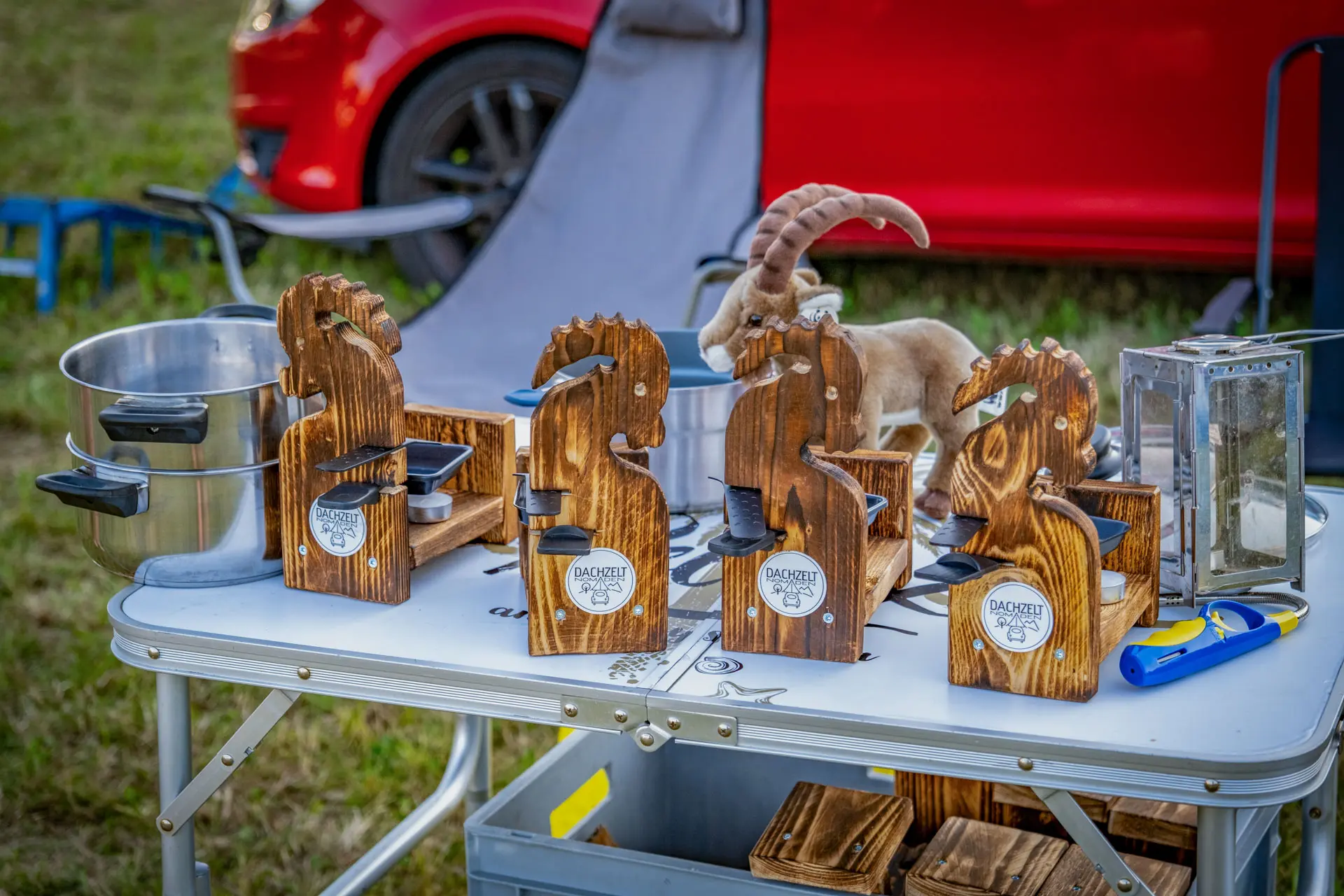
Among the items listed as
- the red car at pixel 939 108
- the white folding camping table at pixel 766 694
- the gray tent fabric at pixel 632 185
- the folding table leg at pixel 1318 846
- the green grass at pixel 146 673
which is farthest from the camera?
the red car at pixel 939 108

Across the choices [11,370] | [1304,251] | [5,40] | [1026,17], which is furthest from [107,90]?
[1304,251]

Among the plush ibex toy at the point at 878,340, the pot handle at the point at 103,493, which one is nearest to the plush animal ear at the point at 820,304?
the plush ibex toy at the point at 878,340

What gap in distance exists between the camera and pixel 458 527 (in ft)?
3.78

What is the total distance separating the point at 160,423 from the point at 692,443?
454 millimetres

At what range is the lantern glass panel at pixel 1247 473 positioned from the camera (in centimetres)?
105

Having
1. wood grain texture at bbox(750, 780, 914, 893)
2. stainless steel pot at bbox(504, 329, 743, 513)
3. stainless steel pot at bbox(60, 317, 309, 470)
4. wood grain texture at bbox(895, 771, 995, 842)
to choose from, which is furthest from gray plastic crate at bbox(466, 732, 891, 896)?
stainless steel pot at bbox(60, 317, 309, 470)

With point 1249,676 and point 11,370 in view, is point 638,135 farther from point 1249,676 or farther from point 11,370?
point 1249,676

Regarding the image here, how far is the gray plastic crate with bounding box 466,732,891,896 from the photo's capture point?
45.5 inches

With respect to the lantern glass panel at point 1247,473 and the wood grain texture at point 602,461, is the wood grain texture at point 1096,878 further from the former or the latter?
the wood grain texture at point 602,461

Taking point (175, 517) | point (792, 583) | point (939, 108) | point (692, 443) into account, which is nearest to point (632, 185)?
point (939, 108)

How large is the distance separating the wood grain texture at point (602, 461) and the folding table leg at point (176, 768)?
1.01ft

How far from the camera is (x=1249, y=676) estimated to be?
0.96 m

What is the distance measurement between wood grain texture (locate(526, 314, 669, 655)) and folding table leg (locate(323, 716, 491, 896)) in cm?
61

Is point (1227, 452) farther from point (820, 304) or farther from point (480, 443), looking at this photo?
point (480, 443)
